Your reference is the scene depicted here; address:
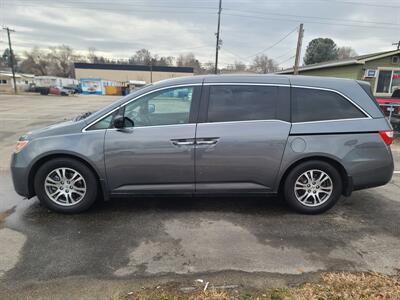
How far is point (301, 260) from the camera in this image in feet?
8.82

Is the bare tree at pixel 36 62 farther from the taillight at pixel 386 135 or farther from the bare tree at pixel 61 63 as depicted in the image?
the taillight at pixel 386 135

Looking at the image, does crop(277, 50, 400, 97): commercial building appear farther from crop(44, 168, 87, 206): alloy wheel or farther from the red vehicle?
crop(44, 168, 87, 206): alloy wheel

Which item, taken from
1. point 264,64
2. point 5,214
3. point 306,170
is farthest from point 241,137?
point 264,64

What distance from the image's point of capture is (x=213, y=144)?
11.0 ft

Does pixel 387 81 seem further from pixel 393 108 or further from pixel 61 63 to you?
pixel 61 63

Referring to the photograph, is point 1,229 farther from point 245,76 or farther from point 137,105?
point 245,76

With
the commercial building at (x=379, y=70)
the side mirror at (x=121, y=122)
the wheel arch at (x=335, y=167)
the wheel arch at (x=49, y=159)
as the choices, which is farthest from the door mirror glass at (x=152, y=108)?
the commercial building at (x=379, y=70)

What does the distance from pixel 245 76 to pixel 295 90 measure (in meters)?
0.67

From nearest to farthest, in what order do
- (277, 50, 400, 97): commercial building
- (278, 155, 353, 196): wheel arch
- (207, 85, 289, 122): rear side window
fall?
1. (207, 85, 289, 122): rear side window
2. (278, 155, 353, 196): wheel arch
3. (277, 50, 400, 97): commercial building

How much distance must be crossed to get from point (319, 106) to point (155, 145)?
2.15 meters

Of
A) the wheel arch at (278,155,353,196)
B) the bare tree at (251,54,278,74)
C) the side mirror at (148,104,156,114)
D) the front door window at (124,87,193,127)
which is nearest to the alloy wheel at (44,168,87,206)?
the front door window at (124,87,193,127)

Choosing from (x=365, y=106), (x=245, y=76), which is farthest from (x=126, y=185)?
(x=365, y=106)

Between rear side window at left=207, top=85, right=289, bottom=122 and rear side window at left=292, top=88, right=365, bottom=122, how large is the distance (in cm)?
22

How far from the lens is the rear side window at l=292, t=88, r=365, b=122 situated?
11.4 feet
